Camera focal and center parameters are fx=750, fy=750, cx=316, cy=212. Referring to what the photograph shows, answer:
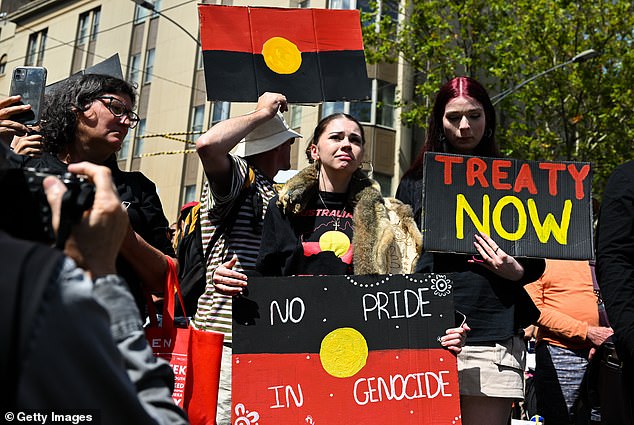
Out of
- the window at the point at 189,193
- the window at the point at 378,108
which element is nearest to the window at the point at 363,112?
the window at the point at 378,108

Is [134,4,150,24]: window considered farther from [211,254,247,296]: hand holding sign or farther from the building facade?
[211,254,247,296]: hand holding sign

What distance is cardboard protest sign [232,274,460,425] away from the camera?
321 centimetres

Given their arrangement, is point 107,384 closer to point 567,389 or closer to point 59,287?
point 59,287

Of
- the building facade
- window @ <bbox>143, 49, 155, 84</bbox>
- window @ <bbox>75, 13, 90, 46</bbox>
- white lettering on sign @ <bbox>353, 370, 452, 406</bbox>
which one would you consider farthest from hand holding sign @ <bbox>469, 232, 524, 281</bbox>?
window @ <bbox>75, 13, 90, 46</bbox>

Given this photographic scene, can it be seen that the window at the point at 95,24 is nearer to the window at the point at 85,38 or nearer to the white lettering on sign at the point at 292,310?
the window at the point at 85,38

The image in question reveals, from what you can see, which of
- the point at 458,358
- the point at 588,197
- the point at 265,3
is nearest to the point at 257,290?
the point at 458,358

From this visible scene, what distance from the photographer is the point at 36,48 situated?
3222cm

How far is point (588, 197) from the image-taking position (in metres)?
3.53

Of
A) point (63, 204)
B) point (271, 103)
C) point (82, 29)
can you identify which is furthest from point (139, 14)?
point (63, 204)

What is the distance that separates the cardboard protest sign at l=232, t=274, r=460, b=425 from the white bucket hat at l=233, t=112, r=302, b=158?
0.86 m

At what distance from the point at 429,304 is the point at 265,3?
A: 18.3 meters

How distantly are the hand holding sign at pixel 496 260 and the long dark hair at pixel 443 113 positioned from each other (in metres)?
0.66

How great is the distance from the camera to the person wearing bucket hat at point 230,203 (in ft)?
11.2

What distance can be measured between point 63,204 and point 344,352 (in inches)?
81.8
